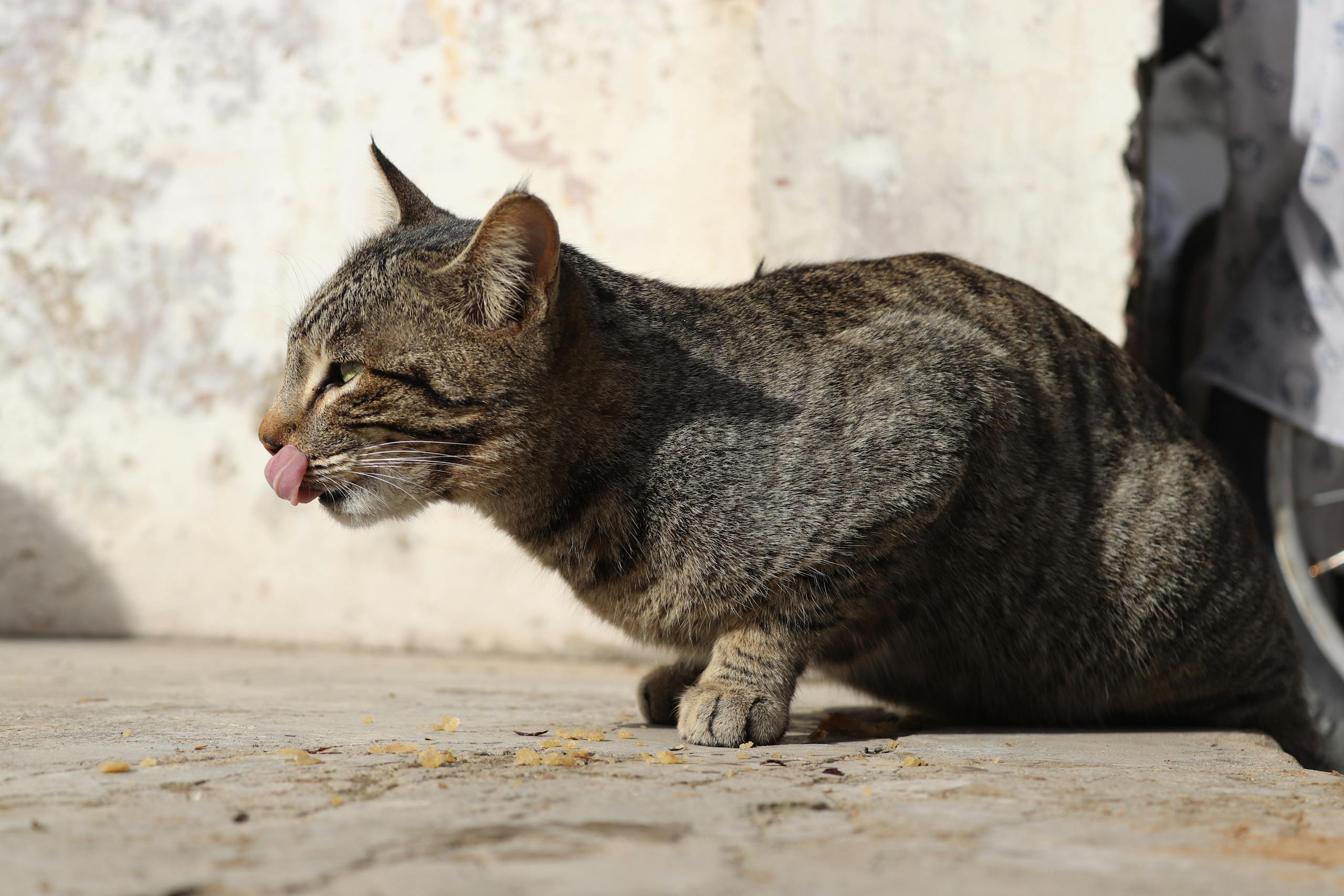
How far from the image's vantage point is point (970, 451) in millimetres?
2451

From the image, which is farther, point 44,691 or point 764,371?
point 44,691

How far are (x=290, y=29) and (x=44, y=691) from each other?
8.72 feet

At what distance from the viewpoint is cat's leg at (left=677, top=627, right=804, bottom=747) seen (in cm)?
218

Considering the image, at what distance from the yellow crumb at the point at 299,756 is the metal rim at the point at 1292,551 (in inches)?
128

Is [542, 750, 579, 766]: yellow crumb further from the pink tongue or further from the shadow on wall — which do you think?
the shadow on wall

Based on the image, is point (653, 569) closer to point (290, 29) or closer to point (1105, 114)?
point (1105, 114)

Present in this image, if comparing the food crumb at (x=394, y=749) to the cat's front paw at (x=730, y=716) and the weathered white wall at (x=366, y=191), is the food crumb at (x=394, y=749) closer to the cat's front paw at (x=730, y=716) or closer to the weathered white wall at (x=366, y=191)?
the cat's front paw at (x=730, y=716)

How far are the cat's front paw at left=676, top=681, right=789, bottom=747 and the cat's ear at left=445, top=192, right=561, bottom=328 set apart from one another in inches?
32.8

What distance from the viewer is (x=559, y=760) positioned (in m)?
1.78

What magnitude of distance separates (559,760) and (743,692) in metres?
0.56

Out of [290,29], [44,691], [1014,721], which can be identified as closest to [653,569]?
[1014,721]

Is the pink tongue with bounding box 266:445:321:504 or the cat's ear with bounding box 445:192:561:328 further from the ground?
the cat's ear with bounding box 445:192:561:328

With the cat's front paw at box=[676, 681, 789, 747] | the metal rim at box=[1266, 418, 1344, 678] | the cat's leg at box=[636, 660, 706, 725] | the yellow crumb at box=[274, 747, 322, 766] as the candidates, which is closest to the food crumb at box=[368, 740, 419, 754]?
the yellow crumb at box=[274, 747, 322, 766]

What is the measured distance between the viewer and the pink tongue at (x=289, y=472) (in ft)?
7.51
